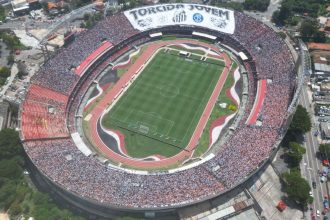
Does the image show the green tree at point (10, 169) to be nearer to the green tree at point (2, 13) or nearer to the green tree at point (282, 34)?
the green tree at point (2, 13)

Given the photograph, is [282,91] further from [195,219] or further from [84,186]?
[84,186]

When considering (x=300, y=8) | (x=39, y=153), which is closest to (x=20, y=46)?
(x=39, y=153)

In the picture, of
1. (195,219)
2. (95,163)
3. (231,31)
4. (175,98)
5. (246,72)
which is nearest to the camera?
(195,219)

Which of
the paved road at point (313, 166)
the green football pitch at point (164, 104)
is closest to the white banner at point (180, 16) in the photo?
the green football pitch at point (164, 104)

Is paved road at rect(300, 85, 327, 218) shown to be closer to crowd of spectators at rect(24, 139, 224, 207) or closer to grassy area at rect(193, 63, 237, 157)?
grassy area at rect(193, 63, 237, 157)

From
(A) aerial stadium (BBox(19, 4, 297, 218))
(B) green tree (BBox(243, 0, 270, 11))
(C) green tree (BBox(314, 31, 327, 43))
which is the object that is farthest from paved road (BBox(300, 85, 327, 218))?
(B) green tree (BBox(243, 0, 270, 11))

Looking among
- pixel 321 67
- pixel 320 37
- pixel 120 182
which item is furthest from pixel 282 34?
pixel 120 182
